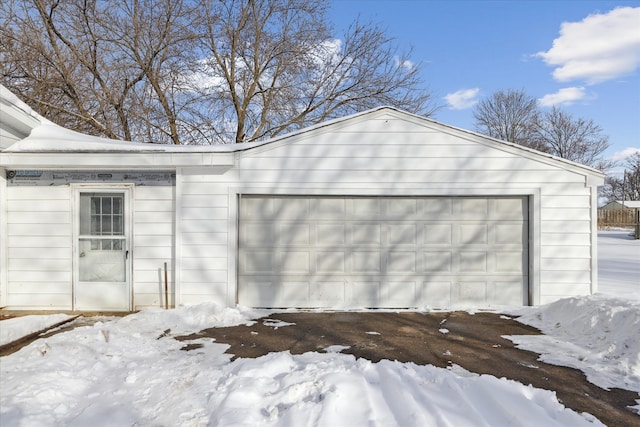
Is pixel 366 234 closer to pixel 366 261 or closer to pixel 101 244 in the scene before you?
pixel 366 261

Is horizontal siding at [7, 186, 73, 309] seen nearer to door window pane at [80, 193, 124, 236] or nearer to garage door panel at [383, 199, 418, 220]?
door window pane at [80, 193, 124, 236]

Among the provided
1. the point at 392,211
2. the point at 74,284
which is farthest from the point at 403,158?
the point at 74,284

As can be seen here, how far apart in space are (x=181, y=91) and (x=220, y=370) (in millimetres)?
14103

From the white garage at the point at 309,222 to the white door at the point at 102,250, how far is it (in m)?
0.02

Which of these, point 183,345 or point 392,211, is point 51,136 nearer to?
point 183,345

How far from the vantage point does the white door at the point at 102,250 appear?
623 cm

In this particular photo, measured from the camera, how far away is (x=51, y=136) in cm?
635

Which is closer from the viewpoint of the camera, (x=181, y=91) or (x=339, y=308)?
(x=339, y=308)

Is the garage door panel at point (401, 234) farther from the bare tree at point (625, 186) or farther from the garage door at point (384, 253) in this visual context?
the bare tree at point (625, 186)

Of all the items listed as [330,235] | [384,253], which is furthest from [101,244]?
[384,253]

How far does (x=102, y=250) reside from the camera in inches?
247

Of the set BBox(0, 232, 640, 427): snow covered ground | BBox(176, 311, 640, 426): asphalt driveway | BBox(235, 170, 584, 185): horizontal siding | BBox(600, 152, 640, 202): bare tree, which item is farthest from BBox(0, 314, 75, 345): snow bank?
BBox(600, 152, 640, 202): bare tree

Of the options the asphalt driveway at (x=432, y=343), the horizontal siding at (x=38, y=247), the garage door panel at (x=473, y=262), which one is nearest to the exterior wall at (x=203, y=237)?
the asphalt driveway at (x=432, y=343)

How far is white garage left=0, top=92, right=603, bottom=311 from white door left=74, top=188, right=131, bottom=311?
2 centimetres
